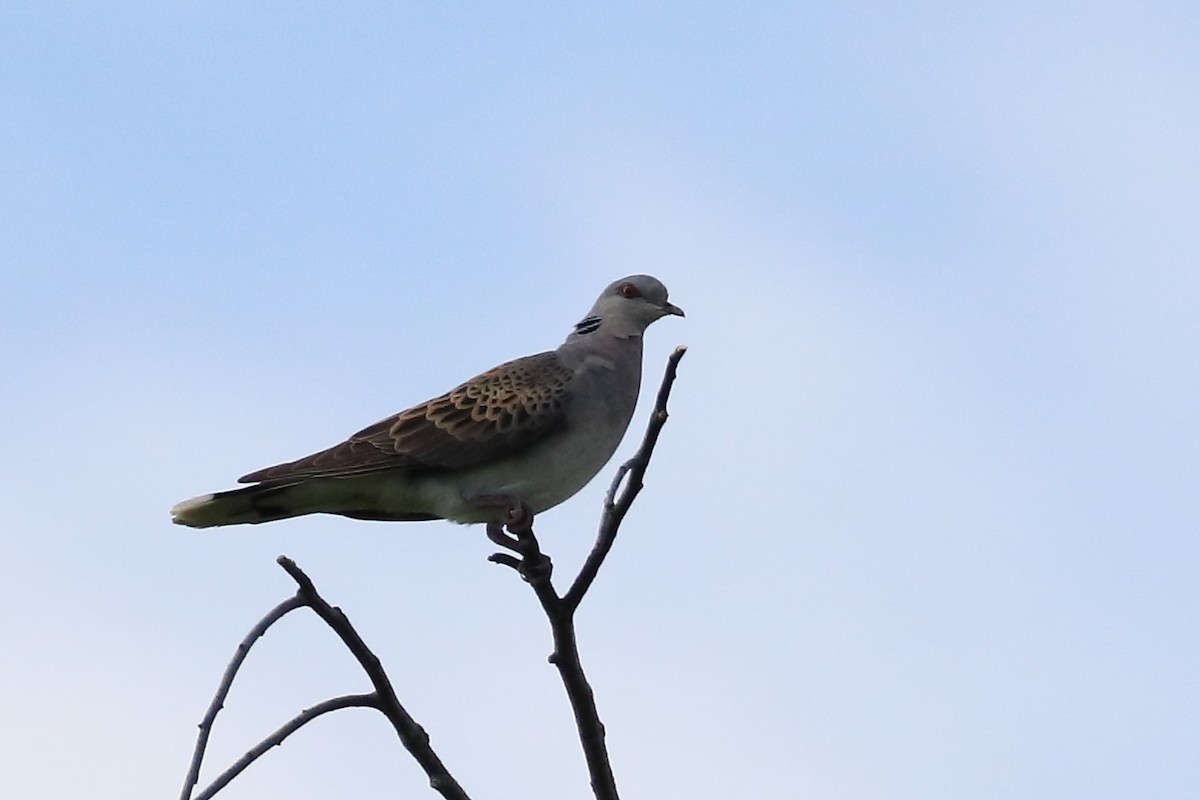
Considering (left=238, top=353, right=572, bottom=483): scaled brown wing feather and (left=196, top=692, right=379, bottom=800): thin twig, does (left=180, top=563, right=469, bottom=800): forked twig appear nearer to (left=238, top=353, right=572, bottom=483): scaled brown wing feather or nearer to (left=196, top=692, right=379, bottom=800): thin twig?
(left=196, top=692, right=379, bottom=800): thin twig

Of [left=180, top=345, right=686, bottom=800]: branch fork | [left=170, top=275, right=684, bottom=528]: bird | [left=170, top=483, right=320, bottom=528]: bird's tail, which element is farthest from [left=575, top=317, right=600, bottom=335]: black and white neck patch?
[left=180, top=345, right=686, bottom=800]: branch fork

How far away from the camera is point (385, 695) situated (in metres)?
3.81

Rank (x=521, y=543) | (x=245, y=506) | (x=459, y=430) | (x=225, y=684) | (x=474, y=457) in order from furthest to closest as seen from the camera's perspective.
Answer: (x=459, y=430), (x=474, y=457), (x=245, y=506), (x=521, y=543), (x=225, y=684)

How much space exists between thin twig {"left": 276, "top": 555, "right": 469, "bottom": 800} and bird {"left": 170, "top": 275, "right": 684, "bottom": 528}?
5.38 feet

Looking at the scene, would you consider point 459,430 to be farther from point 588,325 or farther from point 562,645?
point 562,645

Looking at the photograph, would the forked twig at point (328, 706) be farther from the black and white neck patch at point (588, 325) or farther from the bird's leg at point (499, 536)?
the black and white neck patch at point (588, 325)

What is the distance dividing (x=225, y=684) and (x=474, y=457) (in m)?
2.40

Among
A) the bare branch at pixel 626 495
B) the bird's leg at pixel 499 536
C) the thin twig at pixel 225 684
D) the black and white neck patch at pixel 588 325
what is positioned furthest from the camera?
the black and white neck patch at pixel 588 325

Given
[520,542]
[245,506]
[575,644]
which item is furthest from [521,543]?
[245,506]

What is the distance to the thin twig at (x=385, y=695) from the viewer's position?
3.58 m

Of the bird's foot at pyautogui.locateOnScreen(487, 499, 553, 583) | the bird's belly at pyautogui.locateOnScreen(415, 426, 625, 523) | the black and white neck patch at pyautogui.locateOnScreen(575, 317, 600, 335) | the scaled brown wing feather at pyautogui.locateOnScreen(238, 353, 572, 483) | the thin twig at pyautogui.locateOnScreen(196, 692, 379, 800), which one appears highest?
the black and white neck patch at pyautogui.locateOnScreen(575, 317, 600, 335)

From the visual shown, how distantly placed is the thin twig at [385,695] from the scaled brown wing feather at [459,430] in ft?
5.60

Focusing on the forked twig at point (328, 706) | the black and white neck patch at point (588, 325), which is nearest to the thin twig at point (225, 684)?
the forked twig at point (328, 706)

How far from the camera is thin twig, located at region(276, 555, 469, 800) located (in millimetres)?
3584
